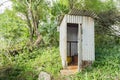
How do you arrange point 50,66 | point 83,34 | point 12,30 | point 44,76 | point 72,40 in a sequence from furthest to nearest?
point 12,30, point 72,40, point 50,66, point 83,34, point 44,76

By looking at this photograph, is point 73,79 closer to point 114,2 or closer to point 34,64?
point 34,64

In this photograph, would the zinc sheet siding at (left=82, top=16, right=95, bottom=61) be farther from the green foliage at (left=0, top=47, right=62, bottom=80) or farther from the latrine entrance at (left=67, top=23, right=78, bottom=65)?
the latrine entrance at (left=67, top=23, right=78, bottom=65)

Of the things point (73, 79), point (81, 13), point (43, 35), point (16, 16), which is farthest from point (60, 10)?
point (73, 79)

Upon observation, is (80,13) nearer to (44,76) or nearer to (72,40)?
(72,40)

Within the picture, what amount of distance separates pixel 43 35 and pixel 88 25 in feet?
18.9

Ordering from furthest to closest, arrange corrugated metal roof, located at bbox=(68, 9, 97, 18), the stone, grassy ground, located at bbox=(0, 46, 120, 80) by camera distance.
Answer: corrugated metal roof, located at bbox=(68, 9, 97, 18) → the stone → grassy ground, located at bbox=(0, 46, 120, 80)

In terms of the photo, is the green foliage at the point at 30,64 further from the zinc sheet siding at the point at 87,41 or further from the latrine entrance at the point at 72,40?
the zinc sheet siding at the point at 87,41

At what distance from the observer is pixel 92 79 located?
7773 mm

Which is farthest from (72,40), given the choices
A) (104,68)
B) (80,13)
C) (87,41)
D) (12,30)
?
(12,30)

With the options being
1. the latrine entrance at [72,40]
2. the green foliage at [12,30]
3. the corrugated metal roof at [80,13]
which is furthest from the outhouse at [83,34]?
the green foliage at [12,30]

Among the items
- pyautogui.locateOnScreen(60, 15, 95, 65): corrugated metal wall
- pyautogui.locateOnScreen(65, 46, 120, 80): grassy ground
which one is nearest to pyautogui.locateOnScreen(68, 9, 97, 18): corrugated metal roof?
pyautogui.locateOnScreen(60, 15, 95, 65): corrugated metal wall

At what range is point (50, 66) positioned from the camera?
9.79 m

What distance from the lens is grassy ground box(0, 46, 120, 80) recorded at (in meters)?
8.27

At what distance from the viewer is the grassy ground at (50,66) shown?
827cm
